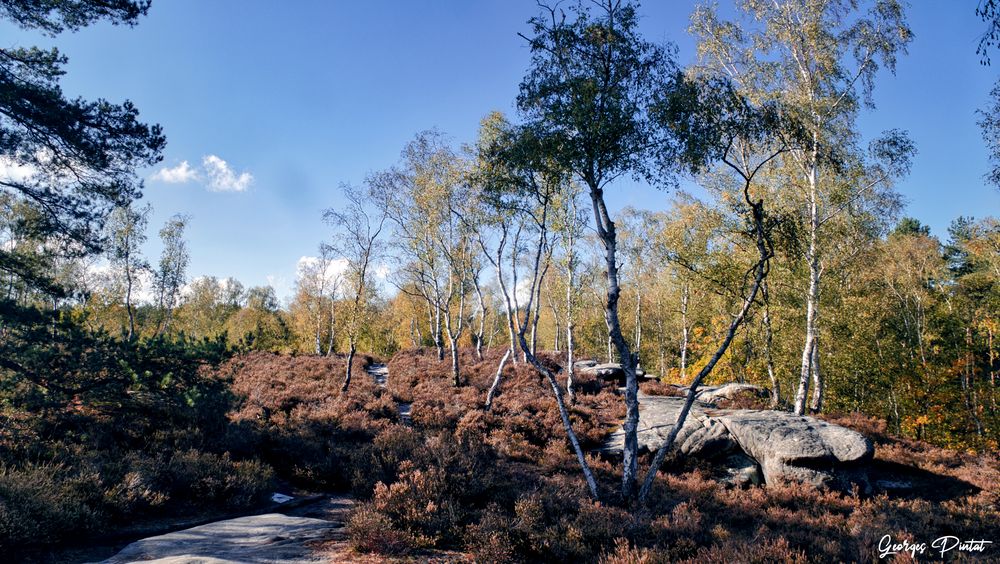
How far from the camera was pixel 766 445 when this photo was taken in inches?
552

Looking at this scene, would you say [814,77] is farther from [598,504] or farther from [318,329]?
[318,329]

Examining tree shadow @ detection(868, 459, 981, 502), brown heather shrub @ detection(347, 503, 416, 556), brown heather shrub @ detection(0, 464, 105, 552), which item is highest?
brown heather shrub @ detection(0, 464, 105, 552)

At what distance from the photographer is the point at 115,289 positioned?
33.3m

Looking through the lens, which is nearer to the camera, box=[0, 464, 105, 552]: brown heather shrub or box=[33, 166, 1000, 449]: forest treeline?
box=[0, 464, 105, 552]: brown heather shrub

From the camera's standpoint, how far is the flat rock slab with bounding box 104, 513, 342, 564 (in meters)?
5.87

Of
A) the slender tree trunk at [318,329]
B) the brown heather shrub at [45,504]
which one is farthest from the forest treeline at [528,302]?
the slender tree trunk at [318,329]

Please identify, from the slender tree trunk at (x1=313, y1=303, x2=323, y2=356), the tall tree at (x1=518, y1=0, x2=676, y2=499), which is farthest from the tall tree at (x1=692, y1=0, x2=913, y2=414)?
the slender tree trunk at (x1=313, y1=303, x2=323, y2=356)

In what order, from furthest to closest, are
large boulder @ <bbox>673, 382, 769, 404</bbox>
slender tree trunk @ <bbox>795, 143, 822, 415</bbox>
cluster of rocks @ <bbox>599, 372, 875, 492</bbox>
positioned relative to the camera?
large boulder @ <bbox>673, 382, 769, 404</bbox>
slender tree trunk @ <bbox>795, 143, 822, 415</bbox>
cluster of rocks @ <bbox>599, 372, 875, 492</bbox>

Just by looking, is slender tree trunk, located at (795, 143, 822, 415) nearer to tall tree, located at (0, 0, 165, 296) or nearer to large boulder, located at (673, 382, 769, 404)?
large boulder, located at (673, 382, 769, 404)

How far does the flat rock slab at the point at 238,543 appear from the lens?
587 centimetres

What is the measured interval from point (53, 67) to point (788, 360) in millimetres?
29877

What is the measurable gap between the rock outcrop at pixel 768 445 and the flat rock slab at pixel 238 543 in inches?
A: 409

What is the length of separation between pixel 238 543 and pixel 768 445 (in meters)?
14.4

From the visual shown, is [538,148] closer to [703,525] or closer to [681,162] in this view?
[681,162]
